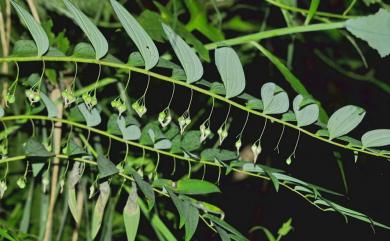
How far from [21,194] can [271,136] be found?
Answer: 0.49 meters

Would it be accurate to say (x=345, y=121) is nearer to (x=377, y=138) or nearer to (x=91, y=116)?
(x=377, y=138)

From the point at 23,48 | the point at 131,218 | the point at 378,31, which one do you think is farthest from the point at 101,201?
the point at 378,31

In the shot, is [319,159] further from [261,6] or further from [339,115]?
[339,115]

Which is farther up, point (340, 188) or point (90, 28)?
point (90, 28)

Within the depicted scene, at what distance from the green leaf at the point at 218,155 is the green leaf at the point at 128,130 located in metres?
0.07

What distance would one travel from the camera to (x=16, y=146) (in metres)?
0.91

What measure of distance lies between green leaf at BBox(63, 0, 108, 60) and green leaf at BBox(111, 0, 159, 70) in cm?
3

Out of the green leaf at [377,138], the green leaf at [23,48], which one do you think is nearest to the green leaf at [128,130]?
the green leaf at [23,48]

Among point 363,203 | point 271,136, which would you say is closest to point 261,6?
point 271,136

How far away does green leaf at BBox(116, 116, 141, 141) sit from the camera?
1.69 ft

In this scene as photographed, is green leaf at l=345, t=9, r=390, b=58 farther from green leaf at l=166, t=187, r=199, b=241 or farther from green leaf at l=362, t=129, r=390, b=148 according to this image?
green leaf at l=166, t=187, r=199, b=241

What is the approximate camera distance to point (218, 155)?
1.69ft

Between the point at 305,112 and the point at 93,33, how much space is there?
194mm

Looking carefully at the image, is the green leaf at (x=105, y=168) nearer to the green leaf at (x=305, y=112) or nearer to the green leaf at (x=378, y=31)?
the green leaf at (x=305, y=112)
